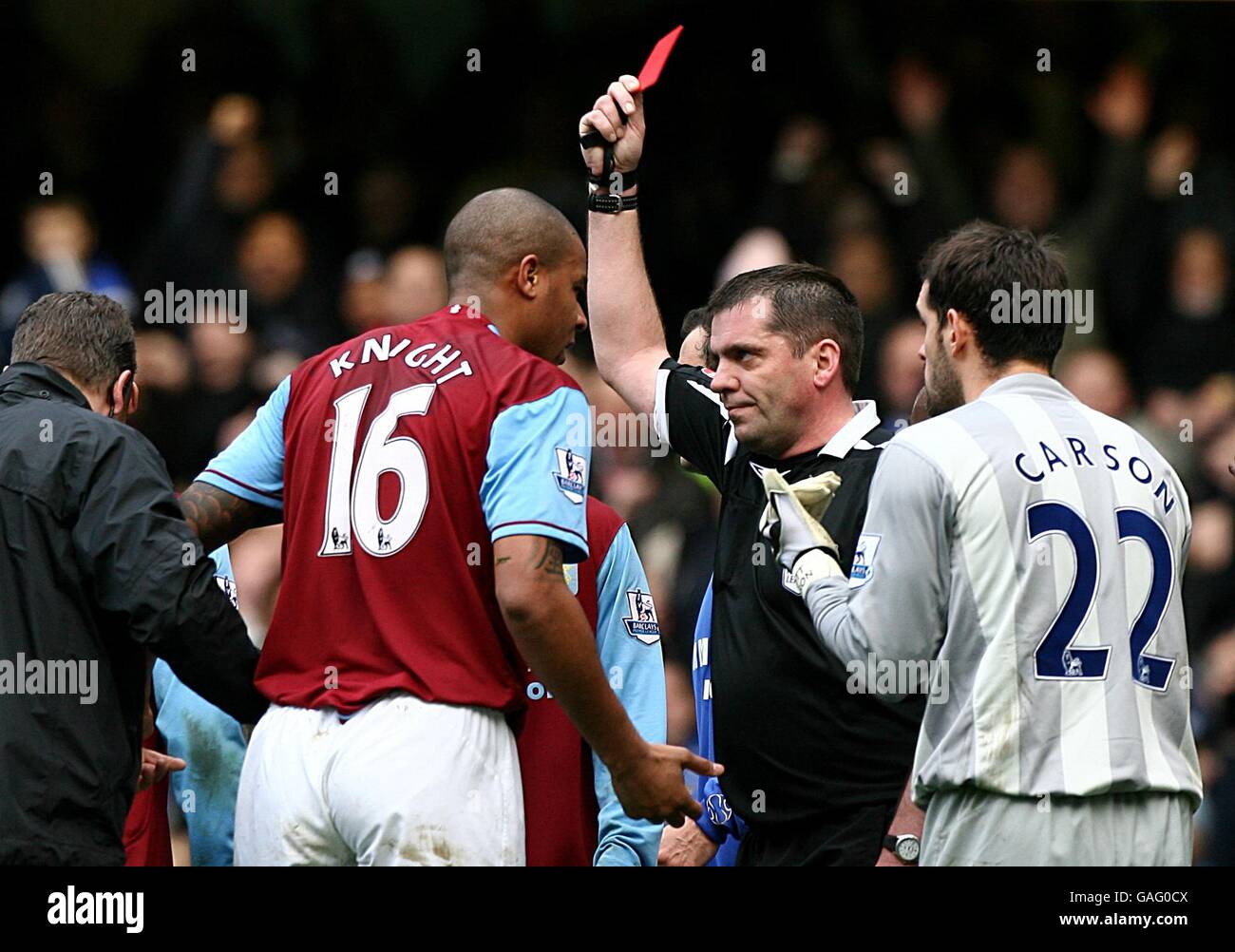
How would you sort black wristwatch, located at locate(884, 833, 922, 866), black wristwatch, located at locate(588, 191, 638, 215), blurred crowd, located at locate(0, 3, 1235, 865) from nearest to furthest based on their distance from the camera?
black wristwatch, located at locate(884, 833, 922, 866) → black wristwatch, located at locate(588, 191, 638, 215) → blurred crowd, located at locate(0, 3, 1235, 865)

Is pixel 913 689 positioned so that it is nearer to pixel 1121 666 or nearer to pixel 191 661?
pixel 1121 666

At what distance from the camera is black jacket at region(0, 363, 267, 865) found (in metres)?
3.63

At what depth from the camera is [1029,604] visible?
3418 mm

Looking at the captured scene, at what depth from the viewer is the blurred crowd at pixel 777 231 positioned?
24.5 feet

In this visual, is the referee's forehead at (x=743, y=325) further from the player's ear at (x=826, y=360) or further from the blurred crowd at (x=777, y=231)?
the blurred crowd at (x=777, y=231)

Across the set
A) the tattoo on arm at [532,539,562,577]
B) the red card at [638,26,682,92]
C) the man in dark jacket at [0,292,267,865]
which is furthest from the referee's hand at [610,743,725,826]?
the red card at [638,26,682,92]

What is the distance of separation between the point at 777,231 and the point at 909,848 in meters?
4.61

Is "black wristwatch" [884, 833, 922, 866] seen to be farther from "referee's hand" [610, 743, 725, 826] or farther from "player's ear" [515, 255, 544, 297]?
"player's ear" [515, 255, 544, 297]

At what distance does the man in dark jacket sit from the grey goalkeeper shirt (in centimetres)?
143

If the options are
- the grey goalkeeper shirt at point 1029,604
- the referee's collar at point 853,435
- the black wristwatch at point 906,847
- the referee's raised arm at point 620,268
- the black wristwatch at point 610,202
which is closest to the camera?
the grey goalkeeper shirt at point 1029,604

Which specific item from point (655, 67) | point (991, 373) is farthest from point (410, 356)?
point (991, 373)

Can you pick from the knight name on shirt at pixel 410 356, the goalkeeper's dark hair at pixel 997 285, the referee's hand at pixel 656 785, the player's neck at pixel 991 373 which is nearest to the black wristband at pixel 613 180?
the knight name on shirt at pixel 410 356

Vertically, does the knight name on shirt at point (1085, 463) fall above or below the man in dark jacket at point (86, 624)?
above

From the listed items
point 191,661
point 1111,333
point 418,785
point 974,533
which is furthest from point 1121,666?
point 1111,333
